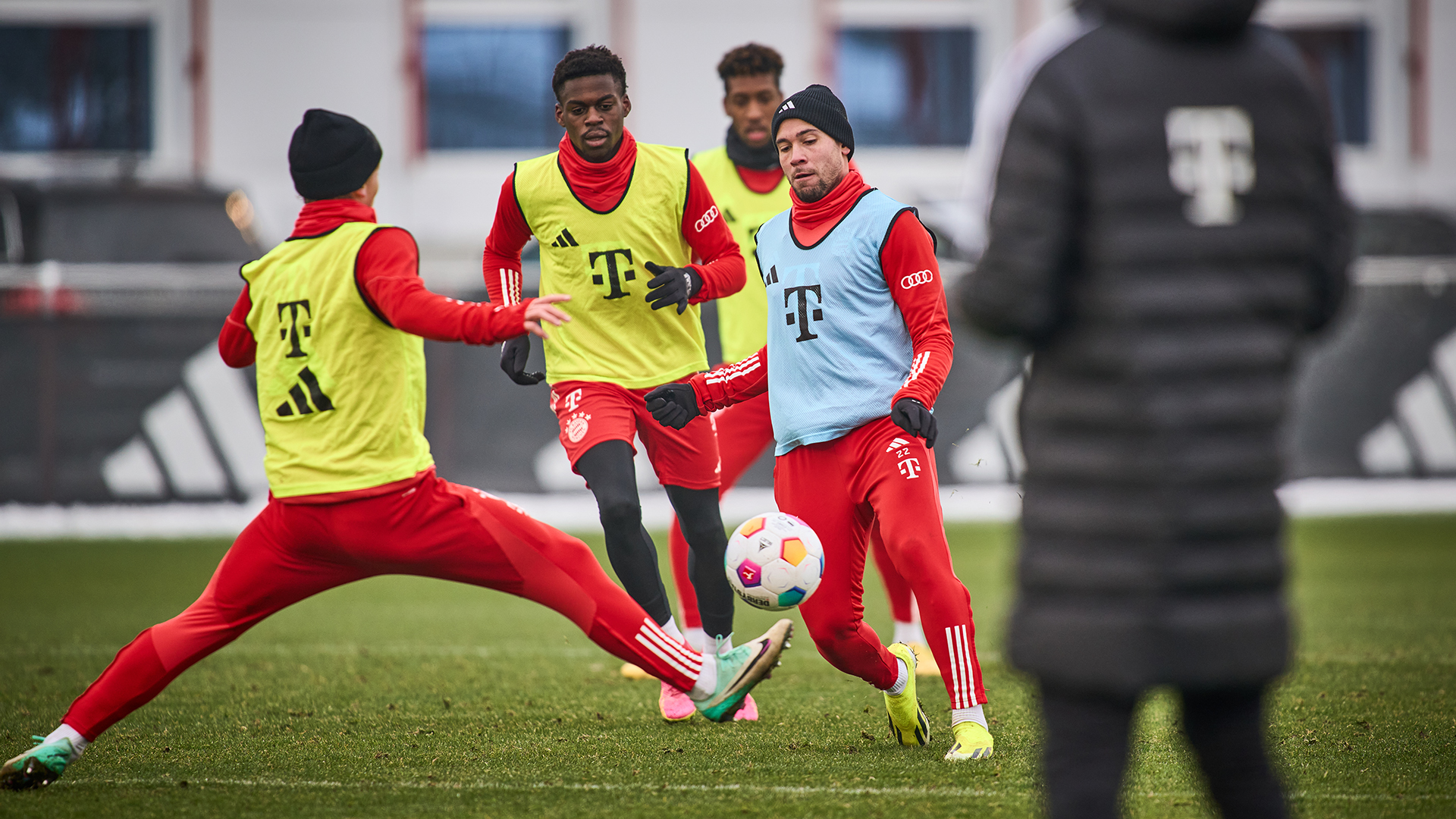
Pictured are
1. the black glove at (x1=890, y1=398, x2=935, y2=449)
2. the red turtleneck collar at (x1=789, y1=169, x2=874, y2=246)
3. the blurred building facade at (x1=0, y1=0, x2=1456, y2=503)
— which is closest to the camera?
the black glove at (x1=890, y1=398, x2=935, y2=449)

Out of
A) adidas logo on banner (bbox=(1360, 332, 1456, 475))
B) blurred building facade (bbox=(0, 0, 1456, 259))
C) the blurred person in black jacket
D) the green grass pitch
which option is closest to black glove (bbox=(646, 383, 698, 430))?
the green grass pitch

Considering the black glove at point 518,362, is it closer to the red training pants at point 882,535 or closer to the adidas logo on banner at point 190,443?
the red training pants at point 882,535

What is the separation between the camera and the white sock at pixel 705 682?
14.4ft

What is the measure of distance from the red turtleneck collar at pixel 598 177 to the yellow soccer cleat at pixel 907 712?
1.94 metres

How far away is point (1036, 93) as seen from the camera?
8.25 ft

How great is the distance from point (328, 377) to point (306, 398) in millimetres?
93

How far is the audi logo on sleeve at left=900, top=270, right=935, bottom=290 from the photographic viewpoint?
4.47m

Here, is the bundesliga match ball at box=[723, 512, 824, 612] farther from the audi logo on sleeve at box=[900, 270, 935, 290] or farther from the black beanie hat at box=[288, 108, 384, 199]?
the black beanie hat at box=[288, 108, 384, 199]

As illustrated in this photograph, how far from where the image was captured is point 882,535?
4414mm

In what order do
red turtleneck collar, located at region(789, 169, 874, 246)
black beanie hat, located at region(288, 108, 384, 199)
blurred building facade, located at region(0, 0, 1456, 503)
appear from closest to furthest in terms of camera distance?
black beanie hat, located at region(288, 108, 384, 199)
red turtleneck collar, located at region(789, 169, 874, 246)
blurred building facade, located at region(0, 0, 1456, 503)

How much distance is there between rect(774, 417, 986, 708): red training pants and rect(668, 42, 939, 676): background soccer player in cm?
167

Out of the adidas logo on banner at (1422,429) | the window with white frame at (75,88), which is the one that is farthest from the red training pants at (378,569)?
the window with white frame at (75,88)

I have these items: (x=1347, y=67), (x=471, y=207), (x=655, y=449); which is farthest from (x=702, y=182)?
(x=1347, y=67)

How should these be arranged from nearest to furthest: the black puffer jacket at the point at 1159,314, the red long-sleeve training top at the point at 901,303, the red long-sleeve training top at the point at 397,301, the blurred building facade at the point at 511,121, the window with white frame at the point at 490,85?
the black puffer jacket at the point at 1159,314
the red long-sleeve training top at the point at 397,301
the red long-sleeve training top at the point at 901,303
the blurred building facade at the point at 511,121
the window with white frame at the point at 490,85
